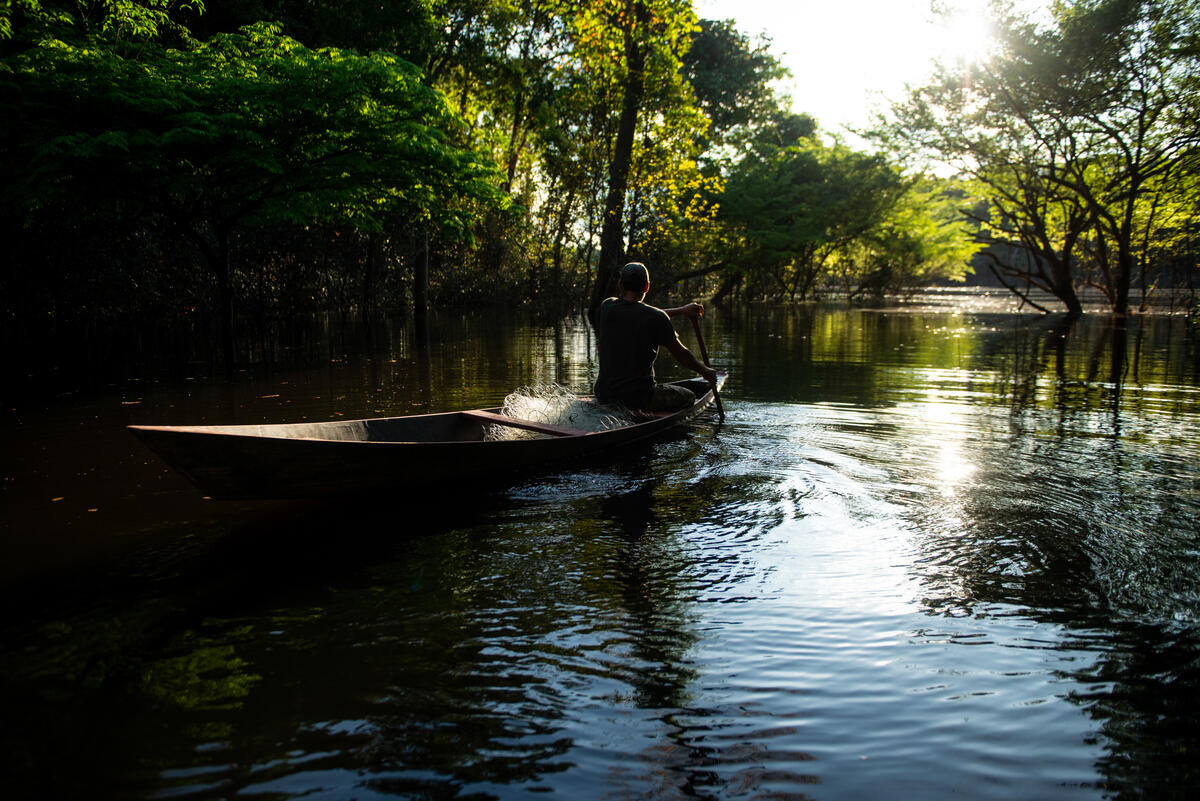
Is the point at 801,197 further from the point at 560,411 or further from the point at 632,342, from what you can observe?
the point at 560,411

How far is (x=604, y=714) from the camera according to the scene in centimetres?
299

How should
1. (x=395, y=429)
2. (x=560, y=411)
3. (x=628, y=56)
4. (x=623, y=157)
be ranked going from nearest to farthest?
(x=395, y=429) < (x=560, y=411) < (x=628, y=56) < (x=623, y=157)

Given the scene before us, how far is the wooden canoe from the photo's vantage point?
4.41 meters

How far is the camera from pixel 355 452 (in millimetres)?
5012

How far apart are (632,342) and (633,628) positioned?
4.41m

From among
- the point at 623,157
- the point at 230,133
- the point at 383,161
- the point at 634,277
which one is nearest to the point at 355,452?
the point at 634,277

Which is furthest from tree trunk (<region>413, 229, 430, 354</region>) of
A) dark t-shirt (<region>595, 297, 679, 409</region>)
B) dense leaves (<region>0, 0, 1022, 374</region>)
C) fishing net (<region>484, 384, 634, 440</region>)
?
fishing net (<region>484, 384, 634, 440</region>)

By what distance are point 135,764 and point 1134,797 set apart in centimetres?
337

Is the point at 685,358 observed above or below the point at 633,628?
above

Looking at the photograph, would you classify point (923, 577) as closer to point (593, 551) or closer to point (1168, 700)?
point (1168, 700)

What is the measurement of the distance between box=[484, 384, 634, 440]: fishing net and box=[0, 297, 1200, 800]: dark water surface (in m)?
0.50

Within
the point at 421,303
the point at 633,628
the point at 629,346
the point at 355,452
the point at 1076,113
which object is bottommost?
the point at 633,628

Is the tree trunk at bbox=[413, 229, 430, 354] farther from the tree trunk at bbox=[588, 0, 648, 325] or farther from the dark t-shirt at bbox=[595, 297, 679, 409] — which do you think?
the dark t-shirt at bbox=[595, 297, 679, 409]

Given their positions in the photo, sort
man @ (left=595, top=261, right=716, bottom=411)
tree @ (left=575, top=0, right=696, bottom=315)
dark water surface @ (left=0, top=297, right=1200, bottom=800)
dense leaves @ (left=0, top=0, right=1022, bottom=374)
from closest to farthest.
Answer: dark water surface @ (left=0, top=297, right=1200, bottom=800) → man @ (left=595, top=261, right=716, bottom=411) → dense leaves @ (left=0, top=0, right=1022, bottom=374) → tree @ (left=575, top=0, right=696, bottom=315)
